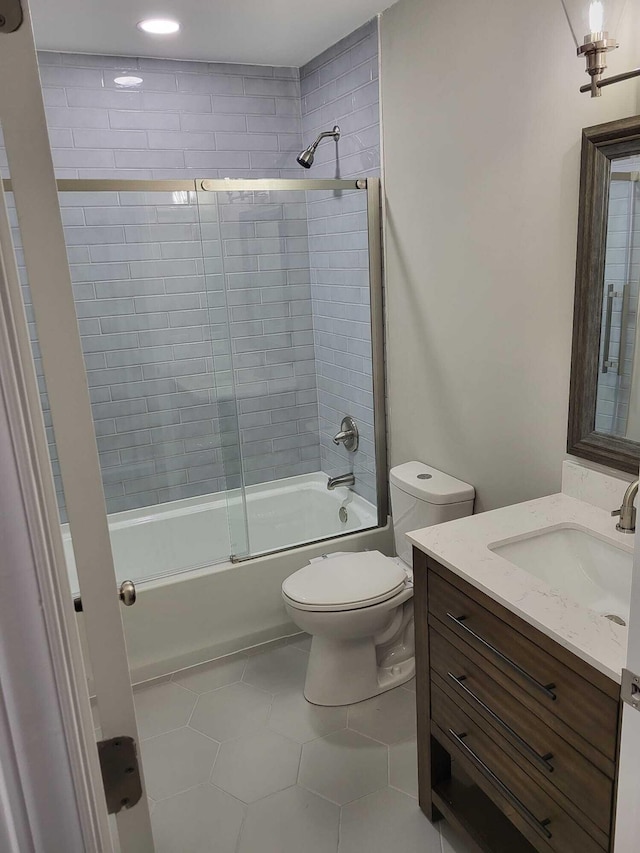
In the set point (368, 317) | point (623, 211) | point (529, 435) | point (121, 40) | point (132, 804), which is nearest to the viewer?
point (132, 804)

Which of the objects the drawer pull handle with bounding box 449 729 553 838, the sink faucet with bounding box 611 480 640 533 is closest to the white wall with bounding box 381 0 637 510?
the sink faucet with bounding box 611 480 640 533

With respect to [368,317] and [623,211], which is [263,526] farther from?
[623,211]

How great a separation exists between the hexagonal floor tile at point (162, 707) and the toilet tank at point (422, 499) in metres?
1.01

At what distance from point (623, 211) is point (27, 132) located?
58.8 inches

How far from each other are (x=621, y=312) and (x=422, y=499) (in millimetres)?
1018

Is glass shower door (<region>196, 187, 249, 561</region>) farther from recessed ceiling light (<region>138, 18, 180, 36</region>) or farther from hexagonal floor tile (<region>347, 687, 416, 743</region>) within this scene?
hexagonal floor tile (<region>347, 687, 416, 743</region>)

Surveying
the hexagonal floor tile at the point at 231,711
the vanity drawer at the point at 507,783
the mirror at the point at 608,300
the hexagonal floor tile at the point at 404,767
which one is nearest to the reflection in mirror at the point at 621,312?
the mirror at the point at 608,300

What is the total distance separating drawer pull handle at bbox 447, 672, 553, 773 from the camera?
1338 mm

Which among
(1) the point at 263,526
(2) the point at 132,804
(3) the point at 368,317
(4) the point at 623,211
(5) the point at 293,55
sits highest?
(5) the point at 293,55

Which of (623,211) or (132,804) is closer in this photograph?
(132,804)

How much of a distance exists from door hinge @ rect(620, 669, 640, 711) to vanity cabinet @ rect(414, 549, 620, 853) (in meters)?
0.21

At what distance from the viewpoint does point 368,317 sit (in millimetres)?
2885

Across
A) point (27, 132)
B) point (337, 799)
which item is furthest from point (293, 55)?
point (337, 799)

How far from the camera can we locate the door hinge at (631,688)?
3.03 ft
